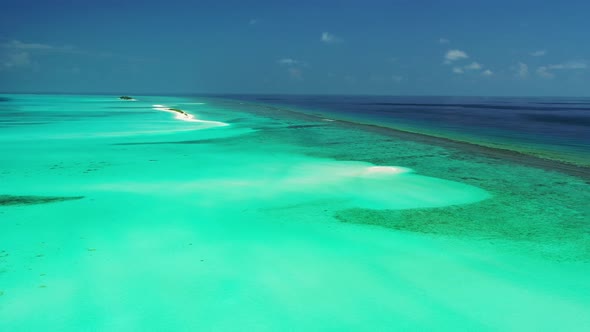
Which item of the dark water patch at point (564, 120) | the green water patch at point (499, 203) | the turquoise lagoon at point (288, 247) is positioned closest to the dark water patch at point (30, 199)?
the turquoise lagoon at point (288, 247)

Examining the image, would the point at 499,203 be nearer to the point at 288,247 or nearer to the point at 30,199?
the point at 288,247

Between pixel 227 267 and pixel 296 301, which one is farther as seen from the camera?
pixel 227 267

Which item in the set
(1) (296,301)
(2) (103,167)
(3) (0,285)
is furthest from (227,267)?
(2) (103,167)

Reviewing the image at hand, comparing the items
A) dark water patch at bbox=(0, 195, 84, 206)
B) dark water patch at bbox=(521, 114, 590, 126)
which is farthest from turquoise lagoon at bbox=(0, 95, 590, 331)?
dark water patch at bbox=(521, 114, 590, 126)

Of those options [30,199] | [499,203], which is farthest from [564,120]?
[30,199]

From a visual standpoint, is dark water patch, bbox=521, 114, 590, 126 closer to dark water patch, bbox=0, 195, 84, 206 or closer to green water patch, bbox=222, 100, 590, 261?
green water patch, bbox=222, 100, 590, 261

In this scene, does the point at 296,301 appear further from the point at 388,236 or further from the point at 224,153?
the point at 224,153
